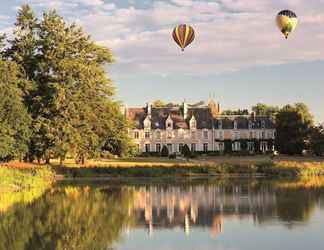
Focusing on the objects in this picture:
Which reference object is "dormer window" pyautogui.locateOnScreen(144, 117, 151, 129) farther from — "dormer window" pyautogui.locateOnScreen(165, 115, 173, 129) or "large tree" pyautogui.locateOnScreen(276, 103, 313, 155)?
"large tree" pyautogui.locateOnScreen(276, 103, 313, 155)

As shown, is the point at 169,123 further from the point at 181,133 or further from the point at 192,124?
the point at 192,124

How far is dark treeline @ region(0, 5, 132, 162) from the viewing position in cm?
4538

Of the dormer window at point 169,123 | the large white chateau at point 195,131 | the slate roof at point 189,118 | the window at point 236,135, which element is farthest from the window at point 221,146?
the dormer window at point 169,123

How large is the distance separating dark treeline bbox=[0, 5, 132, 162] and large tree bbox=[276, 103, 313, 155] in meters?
29.8

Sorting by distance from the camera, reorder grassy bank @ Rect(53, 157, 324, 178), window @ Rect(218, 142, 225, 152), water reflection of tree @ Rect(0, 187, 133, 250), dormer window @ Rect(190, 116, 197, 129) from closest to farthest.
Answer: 1. water reflection of tree @ Rect(0, 187, 133, 250)
2. grassy bank @ Rect(53, 157, 324, 178)
3. dormer window @ Rect(190, 116, 197, 129)
4. window @ Rect(218, 142, 225, 152)

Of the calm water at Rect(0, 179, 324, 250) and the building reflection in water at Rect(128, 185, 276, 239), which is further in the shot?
the building reflection in water at Rect(128, 185, 276, 239)

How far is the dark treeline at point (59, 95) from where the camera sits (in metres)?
45.4

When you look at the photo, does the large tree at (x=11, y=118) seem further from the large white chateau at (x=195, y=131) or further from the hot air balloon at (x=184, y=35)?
the large white chateau at (x=195, y=131)

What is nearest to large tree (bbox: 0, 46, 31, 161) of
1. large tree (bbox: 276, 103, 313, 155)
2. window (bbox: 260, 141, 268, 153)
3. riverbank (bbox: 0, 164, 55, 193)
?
riverbank (bbox: 0, 164, 55, 193)

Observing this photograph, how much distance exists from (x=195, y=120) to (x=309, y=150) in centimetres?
1574

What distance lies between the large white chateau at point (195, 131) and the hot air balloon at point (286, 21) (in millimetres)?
44645

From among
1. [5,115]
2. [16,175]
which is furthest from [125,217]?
[5,115]

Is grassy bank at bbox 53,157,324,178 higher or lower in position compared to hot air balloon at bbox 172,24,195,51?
lower

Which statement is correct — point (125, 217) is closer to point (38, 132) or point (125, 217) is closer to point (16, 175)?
point (16, 175)
